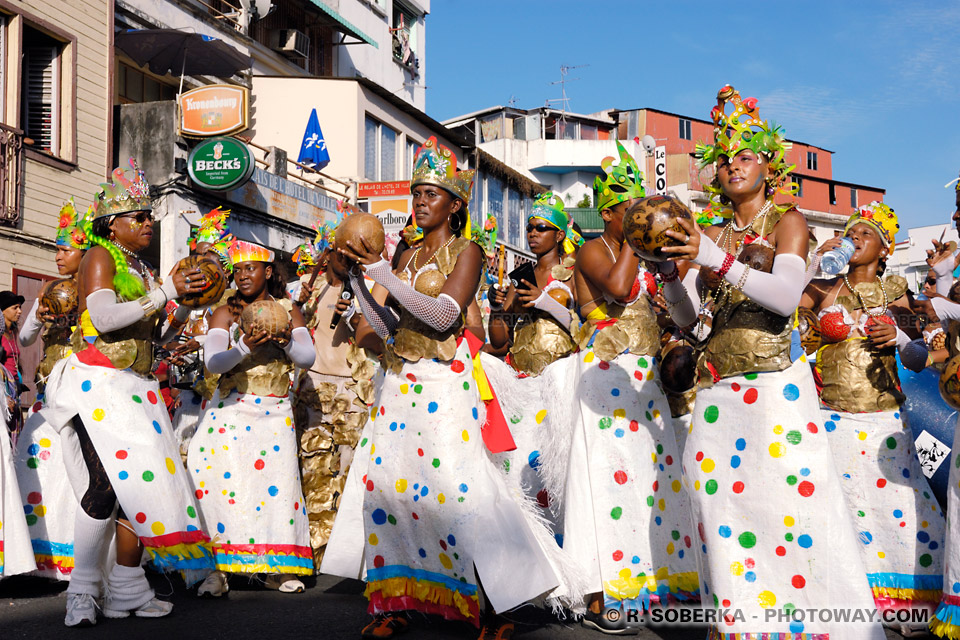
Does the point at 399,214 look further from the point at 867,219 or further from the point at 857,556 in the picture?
the point at 857,556

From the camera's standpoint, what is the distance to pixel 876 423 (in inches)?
213

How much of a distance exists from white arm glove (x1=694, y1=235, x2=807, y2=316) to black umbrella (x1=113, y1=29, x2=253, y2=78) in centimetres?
1626

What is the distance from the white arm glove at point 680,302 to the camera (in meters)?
4.38

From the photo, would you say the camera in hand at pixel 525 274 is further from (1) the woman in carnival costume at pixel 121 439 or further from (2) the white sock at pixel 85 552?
(2) the white sock at pixel 85 552

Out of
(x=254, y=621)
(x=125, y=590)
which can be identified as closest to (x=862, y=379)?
(x=254, y=621)

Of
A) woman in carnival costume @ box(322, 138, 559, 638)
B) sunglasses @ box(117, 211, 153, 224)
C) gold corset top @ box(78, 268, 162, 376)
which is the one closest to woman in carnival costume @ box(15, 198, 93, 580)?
sunglasses @ box(117, 211, 153, 224)

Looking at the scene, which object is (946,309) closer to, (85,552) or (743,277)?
(743,277)

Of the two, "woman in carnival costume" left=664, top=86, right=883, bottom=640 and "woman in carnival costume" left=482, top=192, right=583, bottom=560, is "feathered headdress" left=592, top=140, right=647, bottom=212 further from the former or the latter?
"woman in carnival costume" left=664, top=86, right=883, bottom=640

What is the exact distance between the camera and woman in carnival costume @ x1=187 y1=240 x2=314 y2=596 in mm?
6078

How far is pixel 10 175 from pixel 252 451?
391 inches

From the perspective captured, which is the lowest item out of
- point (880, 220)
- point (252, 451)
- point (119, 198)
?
point (252, 451)

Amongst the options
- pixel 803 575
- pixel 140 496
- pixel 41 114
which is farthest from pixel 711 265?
pixel 41 114

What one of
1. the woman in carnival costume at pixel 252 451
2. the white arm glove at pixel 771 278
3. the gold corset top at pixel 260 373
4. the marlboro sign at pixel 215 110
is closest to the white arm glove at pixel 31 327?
the woman in carnival costume at pixel 252 451

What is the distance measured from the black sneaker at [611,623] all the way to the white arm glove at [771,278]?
6.24ft
